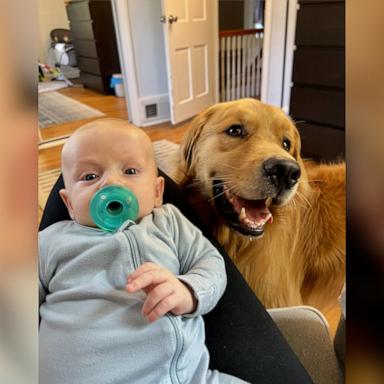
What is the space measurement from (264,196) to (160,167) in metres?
0.58

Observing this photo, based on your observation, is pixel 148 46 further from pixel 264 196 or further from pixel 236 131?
pixel 264 196

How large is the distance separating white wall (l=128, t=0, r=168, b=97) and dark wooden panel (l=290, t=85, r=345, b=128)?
179 centimetres

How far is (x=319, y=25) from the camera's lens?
236 cm

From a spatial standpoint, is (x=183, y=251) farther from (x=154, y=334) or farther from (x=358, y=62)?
(x=358, y=62)

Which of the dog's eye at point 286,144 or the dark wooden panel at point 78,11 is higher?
the dark wooden panel at point 78,11

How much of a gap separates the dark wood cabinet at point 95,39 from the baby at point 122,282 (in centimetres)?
508

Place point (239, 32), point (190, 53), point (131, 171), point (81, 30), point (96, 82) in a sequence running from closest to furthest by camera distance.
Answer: point (131, 171) → point (190, 53) → point (239, 32) → point (81, 30) → point (96, 82)

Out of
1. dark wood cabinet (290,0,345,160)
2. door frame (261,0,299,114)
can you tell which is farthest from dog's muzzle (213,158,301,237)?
door frame (261,0,299,114)

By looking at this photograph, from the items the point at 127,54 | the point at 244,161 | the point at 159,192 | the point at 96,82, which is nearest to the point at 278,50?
the point at 127,54

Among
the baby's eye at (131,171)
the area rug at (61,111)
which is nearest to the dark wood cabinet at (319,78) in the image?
the baby's eye at (131,171)

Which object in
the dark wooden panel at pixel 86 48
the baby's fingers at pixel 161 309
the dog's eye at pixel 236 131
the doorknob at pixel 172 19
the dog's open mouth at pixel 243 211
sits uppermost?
the doorknob at pixel 172 19

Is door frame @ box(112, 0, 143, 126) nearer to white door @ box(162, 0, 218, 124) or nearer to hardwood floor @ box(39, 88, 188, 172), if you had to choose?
hardwood floor @ box(39, 88, 188, 172)

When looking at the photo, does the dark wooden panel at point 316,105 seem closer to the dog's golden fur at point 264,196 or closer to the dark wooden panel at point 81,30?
the dog's golden fur at point 264,196

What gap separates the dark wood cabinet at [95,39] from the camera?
16.9ft
